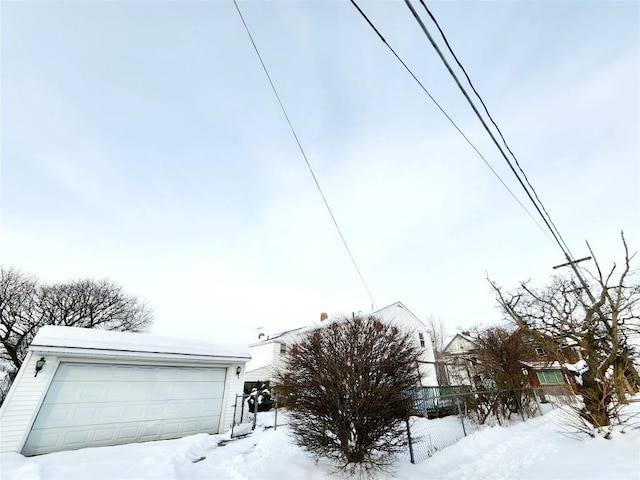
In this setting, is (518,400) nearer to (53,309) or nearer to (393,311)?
(393,311)

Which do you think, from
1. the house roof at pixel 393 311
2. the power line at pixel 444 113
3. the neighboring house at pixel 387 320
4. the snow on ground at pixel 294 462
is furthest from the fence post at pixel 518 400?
the house roof at pixel 393 311

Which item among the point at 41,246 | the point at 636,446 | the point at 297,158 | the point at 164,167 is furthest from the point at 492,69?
the point at 41,246

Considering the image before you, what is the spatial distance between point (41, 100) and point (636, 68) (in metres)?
14.9

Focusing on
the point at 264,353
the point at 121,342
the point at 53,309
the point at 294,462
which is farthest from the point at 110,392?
the point at 53,309

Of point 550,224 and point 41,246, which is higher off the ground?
point 41,246

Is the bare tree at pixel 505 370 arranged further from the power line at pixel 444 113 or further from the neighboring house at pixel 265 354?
the neighboring house at pixel 265 354

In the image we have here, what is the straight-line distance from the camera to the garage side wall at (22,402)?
6.40 metres

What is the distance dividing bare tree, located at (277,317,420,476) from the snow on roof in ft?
17.1

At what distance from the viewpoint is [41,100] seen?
26.3 feet

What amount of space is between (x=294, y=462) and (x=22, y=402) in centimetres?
703

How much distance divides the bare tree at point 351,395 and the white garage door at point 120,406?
529 centimetres

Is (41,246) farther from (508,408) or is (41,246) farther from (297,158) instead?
(508,408)

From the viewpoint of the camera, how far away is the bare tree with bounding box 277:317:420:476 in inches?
191

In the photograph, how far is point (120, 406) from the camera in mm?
7766
